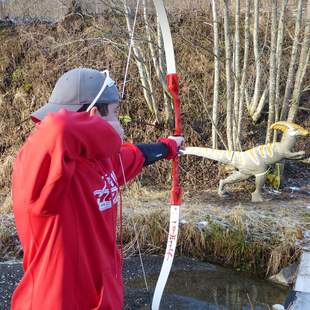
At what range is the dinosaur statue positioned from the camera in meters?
4.95

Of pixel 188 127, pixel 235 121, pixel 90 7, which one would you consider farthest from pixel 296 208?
pixel 90 7

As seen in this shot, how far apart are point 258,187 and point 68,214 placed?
4.07m

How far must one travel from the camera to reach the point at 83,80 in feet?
4.89

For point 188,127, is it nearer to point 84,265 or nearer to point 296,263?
point 296,263

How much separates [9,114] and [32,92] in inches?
21.5

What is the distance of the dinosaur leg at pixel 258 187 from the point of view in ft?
16.9

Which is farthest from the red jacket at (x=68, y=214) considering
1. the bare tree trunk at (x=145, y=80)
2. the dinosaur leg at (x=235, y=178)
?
the bare tree trunk at (x=145, y=80)

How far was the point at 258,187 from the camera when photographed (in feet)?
17.0

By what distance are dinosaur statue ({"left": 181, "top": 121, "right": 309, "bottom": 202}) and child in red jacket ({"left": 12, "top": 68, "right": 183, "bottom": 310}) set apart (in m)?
3.41

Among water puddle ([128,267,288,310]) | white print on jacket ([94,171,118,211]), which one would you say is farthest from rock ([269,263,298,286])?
white print on jacket ([94,171,118,211])

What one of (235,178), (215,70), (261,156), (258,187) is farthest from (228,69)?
(258,187)

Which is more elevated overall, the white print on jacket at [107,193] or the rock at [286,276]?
the white print on jacket at [107,193]

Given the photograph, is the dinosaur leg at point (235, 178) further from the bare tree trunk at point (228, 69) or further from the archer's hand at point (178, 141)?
the archer's hand at point (178, 141)

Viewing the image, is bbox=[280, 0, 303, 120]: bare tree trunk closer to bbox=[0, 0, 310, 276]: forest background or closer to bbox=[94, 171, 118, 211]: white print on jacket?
bbox=[0, 0, 310, 276]: forest background
